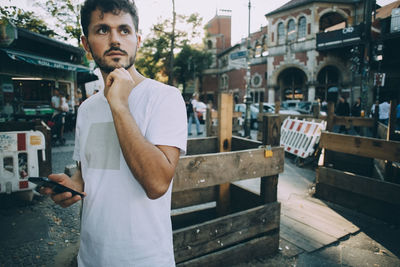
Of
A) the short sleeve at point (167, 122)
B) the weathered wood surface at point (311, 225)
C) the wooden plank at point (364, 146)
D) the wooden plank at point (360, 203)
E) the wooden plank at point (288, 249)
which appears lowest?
the wooden plank at point (288, 249)

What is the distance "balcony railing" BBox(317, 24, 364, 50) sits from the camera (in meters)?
18.3

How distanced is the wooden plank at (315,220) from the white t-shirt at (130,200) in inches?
116

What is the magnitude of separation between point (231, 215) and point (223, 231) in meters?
0.17

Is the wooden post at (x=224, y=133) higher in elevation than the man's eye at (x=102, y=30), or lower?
lower

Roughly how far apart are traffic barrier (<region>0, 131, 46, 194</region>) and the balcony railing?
20.8 meters

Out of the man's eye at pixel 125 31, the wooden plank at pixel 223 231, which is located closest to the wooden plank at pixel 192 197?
the wooden plank at pixel 223 231

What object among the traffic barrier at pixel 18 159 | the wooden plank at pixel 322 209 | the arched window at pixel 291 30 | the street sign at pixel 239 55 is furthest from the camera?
the arched window at pixel 291 30

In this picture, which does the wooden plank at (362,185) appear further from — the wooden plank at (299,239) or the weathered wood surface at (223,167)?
the weathered wood surface at (223,167)

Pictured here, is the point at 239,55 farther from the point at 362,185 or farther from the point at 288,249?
the point at 288,249

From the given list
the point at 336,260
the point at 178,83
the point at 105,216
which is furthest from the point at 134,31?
the point at 178,83

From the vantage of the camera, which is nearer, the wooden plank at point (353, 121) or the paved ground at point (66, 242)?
the paved ground at point (66, 242)

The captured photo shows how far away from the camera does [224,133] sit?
3.00 metres

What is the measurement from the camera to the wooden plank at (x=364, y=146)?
3596 millimetres

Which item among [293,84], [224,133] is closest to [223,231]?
[224,133]
